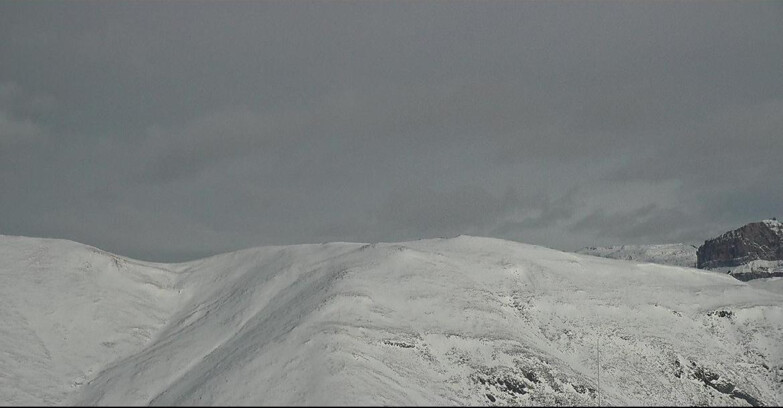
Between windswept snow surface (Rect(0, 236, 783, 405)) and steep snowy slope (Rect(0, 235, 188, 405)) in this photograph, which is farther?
steep snowy slope (Rect(0, 235, 188, 405))

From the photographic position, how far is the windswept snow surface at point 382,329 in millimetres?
44406

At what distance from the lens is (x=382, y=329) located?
1959 inches

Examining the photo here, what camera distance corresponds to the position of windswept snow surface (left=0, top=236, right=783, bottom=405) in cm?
4441

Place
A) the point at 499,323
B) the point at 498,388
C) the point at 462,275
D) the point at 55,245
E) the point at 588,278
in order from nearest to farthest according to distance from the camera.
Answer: the point at 498,388 < the point at 499,323 < the point at 462,275 < the point at 588,278 < the point at 55,245

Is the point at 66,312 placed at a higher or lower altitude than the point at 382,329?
higher

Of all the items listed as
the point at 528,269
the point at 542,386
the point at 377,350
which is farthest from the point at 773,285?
the point at 377,350

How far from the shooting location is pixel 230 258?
249 feet

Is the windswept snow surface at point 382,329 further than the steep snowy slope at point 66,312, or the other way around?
the steep snowy slope at point 66,312

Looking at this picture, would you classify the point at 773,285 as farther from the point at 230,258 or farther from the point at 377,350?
the point at 230,258

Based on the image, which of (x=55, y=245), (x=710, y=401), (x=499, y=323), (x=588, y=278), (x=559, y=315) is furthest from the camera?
(x=55, y=245)

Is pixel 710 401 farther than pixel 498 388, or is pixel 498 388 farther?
pixel 710 401

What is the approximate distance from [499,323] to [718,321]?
20.8 metres

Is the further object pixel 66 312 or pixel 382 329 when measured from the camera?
pixel 66 312

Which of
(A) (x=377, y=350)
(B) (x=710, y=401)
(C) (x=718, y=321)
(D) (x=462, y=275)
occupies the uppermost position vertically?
Answer: (D) (x=462, y=275)
